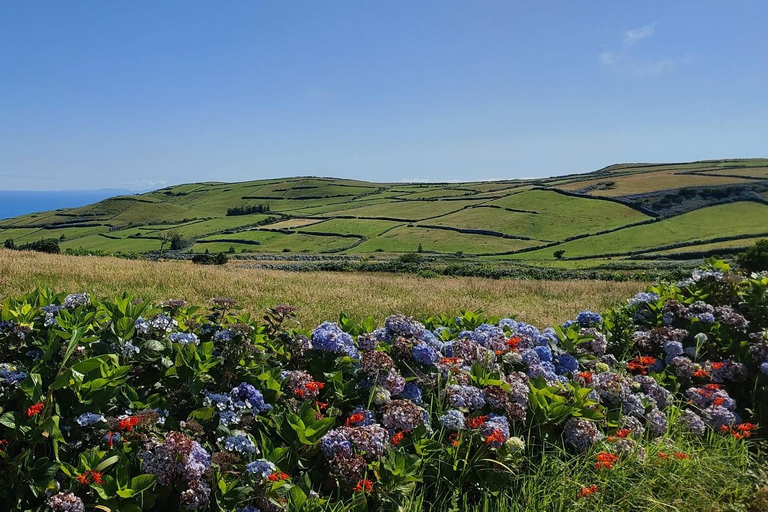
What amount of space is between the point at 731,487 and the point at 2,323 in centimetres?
541

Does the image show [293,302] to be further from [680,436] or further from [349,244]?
[349,244]

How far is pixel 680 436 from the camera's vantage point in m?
4.19

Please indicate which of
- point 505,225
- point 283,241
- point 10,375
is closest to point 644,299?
point 10,375

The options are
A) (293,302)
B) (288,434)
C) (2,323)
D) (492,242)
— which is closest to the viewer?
(288,434)

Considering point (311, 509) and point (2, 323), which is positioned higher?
point (2, 323)

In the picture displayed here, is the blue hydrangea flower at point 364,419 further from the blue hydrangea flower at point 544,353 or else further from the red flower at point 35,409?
the blue hydrangea flower at point 544,353

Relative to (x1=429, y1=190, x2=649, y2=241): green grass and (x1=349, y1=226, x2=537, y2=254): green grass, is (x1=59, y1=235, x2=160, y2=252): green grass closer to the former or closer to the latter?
(x1=349, y1=226, x2=537, y2=254): green grass

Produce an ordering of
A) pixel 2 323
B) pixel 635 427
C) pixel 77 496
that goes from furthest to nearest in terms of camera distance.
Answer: pixel 635 427 → pixel 2 323 → pixel 77 496

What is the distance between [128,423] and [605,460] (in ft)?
9.80

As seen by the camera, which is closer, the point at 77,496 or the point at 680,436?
the point at 77,496

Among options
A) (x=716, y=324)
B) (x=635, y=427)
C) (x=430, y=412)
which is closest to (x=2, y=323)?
(x=430, y=412)

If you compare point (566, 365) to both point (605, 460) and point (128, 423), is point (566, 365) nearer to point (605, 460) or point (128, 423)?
point (605, 460)

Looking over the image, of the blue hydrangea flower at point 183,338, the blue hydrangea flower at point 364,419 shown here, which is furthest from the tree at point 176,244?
the blue hydrangea flower at point 364,419

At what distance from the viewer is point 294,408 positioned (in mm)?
3365
